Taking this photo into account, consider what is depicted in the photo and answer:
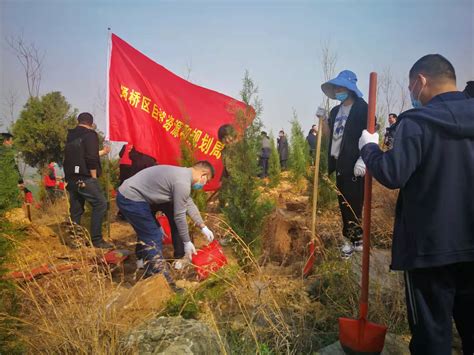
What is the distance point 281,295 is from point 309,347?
0.45 meters

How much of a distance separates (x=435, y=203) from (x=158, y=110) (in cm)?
466

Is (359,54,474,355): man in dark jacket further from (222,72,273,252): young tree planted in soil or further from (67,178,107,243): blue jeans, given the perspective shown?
(67,178,107,243): blue jeans

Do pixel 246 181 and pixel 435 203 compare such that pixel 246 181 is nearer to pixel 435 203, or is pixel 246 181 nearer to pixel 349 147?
pixel 349 147

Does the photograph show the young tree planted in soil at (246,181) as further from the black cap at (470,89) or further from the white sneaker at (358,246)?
the black cap at (470,89)

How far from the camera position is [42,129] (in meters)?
10.1

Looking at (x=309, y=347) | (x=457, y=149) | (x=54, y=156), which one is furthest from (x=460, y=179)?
(x=54, y=156)

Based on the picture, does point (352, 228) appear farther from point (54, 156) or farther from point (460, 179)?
point (54, 156)

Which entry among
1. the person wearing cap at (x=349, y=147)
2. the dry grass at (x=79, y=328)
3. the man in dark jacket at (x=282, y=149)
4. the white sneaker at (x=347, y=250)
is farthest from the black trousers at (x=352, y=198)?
the man in dark jacket at (x=282, y=149)

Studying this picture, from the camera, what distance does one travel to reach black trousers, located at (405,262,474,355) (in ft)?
5.66

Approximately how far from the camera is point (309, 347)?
2482 millimetres

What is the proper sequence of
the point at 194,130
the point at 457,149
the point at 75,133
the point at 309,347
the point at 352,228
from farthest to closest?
1. the point at 194,130
2. the point at 75,133
3. the point at 352,228
4. the point at 309,347
5. the point at 457,149

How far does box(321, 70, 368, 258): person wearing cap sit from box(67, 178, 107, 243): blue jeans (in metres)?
3.42

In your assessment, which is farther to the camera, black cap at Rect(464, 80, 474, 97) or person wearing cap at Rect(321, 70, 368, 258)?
person wearing cap at Rect(321, 70, 368, 258)

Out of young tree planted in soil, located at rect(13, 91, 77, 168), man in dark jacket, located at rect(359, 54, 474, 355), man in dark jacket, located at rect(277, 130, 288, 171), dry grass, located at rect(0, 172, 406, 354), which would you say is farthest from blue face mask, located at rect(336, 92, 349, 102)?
man in dark jacket, located at rect(277, 130, 288, 171)
